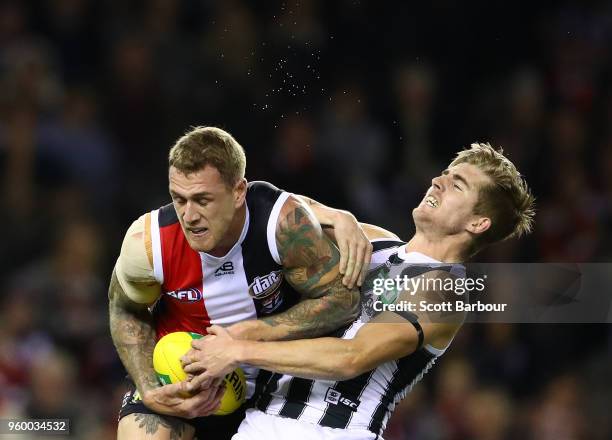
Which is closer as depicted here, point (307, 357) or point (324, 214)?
point (307, 357)

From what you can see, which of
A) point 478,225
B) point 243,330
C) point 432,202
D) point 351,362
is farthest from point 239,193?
point 478,225

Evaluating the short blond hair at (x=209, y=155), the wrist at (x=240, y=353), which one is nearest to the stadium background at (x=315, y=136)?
the wrist at (x=240, y=353)

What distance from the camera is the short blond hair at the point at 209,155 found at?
4.06 m

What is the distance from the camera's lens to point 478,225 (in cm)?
465

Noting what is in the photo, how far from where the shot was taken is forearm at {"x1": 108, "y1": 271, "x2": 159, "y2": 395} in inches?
173

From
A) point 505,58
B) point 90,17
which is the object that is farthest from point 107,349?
point 505,58

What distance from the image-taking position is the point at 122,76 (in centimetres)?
873

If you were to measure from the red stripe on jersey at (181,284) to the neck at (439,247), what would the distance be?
95 centimetres

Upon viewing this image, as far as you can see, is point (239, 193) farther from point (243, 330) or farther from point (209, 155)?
point (243, 330)

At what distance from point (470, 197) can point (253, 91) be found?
446cm

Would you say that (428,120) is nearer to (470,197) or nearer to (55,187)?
(55,187)

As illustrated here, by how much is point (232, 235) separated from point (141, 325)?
614 millimetres

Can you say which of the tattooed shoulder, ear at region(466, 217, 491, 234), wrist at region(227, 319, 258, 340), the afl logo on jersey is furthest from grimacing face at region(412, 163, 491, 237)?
the tattooed shoulder

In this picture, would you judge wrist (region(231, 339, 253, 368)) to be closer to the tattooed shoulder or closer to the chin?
the chin
